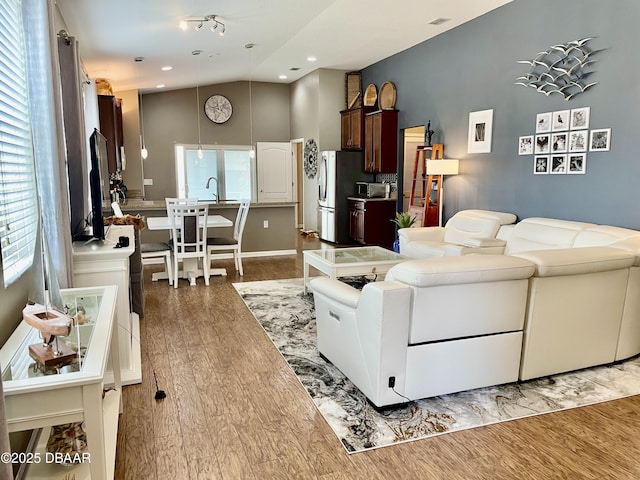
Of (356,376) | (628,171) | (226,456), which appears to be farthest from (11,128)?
(628,171)

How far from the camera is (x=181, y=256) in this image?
5.45 m

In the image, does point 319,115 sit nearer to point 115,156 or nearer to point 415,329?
point 115,156

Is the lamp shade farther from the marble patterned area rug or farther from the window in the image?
the window

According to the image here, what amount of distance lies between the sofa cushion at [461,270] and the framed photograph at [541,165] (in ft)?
9.07

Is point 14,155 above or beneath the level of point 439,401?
above

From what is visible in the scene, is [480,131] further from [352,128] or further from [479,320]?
[479,320]

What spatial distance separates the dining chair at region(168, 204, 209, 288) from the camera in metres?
5.29

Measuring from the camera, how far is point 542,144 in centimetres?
500

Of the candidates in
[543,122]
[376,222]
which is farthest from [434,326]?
[376,222]

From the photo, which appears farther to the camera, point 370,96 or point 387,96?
point 370,96

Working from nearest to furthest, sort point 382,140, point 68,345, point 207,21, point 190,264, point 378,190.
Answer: point 68,345, point 207,21, point 190,264, point 382,140, point 378,190

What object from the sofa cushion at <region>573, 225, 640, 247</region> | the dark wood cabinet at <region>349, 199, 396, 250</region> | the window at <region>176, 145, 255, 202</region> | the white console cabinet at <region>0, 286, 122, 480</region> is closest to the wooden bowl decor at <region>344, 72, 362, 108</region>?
the dark wood cabinet at <region>349, 199, 396, 250</region>

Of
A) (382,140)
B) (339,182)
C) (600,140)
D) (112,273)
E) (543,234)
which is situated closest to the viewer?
(112,273)

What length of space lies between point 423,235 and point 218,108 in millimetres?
6301
